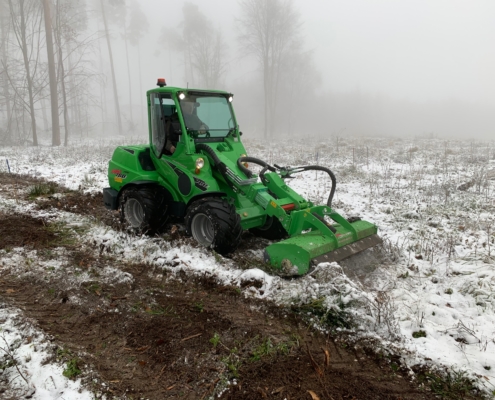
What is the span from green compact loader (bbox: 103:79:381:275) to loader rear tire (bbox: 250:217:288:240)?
17 mm

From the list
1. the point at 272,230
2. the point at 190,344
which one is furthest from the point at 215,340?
the point at 272,230

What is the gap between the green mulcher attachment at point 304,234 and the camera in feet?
14.2

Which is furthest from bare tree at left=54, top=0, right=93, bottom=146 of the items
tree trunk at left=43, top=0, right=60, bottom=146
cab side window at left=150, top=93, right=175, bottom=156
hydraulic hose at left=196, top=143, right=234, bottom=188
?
hydraulic hose at left=196, top=143, right=234, bottom=188

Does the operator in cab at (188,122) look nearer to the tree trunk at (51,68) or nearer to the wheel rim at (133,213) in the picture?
the wheel rim at (133,213)

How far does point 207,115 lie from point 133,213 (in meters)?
2.28

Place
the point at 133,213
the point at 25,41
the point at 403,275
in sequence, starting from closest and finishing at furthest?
1. the point at 403,275
2. the point at 133,213
3. the point at 25,41

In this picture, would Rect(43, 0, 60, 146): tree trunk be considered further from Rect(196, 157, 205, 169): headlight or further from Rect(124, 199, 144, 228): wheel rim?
Rect(196, 157, 205, 169): headlight

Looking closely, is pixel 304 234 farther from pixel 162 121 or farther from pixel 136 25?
pixel 136 25

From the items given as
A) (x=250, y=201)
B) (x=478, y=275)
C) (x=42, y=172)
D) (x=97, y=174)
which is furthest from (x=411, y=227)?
(x=42, y=172)

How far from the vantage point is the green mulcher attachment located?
4.32 m

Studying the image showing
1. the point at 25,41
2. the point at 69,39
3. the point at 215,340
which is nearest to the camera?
the point at 215,340

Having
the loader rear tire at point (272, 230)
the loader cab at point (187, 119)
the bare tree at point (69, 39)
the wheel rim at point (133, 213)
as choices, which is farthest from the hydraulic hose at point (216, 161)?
the bare tree at point (69, 39)

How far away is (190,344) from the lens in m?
3.17

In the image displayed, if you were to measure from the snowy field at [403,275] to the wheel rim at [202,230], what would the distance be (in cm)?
28
